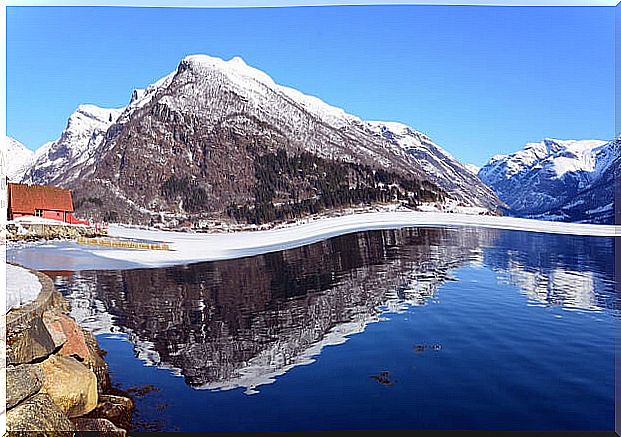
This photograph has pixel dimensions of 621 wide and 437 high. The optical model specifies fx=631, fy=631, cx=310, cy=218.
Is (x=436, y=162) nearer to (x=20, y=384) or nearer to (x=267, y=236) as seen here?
(x=267, y=236)

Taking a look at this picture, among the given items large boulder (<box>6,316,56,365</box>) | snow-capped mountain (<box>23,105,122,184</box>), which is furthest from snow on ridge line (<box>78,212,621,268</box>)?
large boulder (<box>6,316,56,365</box>)

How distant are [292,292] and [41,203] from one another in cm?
188

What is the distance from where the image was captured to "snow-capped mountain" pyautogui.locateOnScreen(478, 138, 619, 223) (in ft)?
14.8

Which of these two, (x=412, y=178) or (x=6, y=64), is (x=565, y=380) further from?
(x=6, y=64)

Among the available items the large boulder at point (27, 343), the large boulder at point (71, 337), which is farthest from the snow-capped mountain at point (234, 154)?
the large boulder at point (27, 343)

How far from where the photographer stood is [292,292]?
443 centimetres

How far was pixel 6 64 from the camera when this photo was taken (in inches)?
169

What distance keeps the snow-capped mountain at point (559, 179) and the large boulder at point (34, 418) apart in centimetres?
340

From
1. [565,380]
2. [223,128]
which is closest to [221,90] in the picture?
[223,128]

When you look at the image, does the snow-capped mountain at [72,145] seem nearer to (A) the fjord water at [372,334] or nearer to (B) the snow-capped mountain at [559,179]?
(A) the fjord water at [372,334]

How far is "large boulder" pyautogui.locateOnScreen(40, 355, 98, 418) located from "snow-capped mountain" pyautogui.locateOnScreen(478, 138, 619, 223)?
10.4ft

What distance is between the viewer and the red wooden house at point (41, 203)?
Answer: 14.5 ft

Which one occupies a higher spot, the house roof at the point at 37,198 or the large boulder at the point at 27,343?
the house roof at the point at 37,198

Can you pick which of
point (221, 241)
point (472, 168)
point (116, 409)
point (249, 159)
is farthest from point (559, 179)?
point (116, 409)
